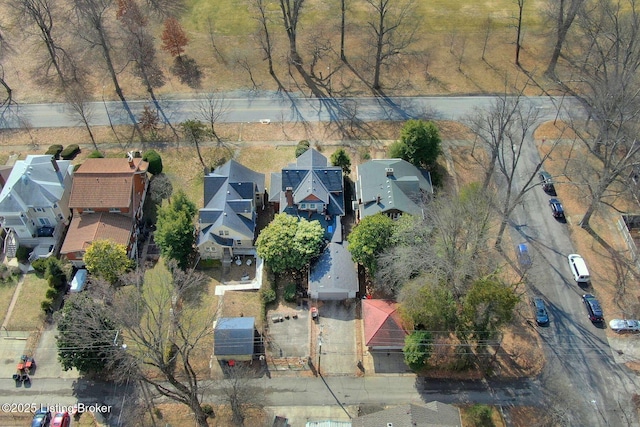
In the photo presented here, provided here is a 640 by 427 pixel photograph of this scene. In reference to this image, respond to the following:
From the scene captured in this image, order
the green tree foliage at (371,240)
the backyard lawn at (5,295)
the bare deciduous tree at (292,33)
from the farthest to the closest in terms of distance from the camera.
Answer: the bare deciduous tree at (292,33) → the backyard lawn at (5,295) → the green tree foliage at (371,240)

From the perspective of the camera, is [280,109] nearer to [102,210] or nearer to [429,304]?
[102,210]

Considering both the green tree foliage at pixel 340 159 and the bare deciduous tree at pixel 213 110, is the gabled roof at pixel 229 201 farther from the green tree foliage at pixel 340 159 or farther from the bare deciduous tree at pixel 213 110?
the bare deciduous tree at pixel 213 110

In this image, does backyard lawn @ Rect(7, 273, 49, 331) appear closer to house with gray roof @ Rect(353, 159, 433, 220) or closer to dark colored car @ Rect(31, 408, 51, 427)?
dark colored car @ Rect(31, 408, 51, 427)

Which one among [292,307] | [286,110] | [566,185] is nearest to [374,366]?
[292,307]

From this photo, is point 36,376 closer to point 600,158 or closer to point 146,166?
point 146,166

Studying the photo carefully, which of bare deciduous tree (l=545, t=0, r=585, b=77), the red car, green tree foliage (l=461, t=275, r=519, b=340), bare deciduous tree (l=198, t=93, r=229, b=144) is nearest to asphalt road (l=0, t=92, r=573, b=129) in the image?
bare deciduous tree (l=198, t=93, r=229, b=144)

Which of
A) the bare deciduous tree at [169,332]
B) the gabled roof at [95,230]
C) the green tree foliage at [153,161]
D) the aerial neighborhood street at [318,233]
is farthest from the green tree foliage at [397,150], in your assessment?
the gabled roof at [95,230]
